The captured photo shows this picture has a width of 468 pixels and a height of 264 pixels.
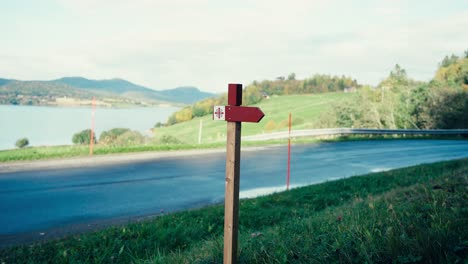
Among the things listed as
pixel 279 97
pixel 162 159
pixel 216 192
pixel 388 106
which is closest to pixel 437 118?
pixel 388 106

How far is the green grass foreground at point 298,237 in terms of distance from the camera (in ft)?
13.6

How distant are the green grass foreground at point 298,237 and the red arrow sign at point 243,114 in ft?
4.75

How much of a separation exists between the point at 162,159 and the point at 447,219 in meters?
11.2

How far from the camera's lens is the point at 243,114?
13.5 ft

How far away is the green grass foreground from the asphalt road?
4.33 ft

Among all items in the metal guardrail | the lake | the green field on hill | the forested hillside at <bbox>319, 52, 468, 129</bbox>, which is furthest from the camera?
the green field on hill

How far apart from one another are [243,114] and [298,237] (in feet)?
5.87

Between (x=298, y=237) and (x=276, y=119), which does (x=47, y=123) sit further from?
(x=276, y=119)

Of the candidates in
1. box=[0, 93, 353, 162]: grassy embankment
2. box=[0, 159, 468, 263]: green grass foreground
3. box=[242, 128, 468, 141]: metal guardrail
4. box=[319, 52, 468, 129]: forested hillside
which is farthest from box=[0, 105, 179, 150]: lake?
box=[319, 52, 468, 129]: forested hillside

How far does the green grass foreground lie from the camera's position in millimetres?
4152

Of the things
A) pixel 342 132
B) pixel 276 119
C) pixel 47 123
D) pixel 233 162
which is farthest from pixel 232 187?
pixel 276 119

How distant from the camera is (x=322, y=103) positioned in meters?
76.9

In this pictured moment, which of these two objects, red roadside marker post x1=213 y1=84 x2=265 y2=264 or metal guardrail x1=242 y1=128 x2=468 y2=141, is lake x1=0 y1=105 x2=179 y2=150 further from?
red roadside marker post x1=213 y1=84 x2=265 y2=264

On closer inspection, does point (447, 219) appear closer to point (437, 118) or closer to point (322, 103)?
point (437, 118)
